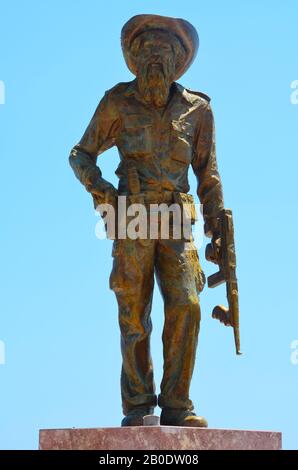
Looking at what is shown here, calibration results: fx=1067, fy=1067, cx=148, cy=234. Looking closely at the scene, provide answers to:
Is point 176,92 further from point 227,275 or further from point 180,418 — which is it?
point 180,418

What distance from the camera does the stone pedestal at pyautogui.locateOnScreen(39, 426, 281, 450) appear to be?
7.84 m

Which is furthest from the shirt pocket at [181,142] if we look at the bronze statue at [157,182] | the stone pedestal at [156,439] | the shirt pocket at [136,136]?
the stone pedestal at [156,439]

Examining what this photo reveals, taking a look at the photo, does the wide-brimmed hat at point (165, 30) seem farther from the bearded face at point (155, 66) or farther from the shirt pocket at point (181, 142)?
the shirt pocket at point (181, 142)

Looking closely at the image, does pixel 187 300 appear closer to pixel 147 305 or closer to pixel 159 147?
pixel 147 305

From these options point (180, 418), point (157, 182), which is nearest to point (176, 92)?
point (157, 182)

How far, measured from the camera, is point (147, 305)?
8.86 m

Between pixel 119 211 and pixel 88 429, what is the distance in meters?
1.87

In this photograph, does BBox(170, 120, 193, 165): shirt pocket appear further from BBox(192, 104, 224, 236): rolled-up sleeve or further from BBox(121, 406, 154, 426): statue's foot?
BBox(121, 406, 154, 426): statue's foot

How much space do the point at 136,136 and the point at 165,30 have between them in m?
0.98

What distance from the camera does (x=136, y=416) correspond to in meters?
8.47

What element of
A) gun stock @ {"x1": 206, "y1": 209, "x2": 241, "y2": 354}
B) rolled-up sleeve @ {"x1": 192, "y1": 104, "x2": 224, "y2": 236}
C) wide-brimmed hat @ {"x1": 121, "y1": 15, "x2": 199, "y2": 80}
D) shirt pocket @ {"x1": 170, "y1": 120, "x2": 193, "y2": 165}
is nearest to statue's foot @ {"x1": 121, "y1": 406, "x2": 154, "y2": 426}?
gun stock @ {"x1": 206, "y1": 209, "x2": 241, "y2": 354}

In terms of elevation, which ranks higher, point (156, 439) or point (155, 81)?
point (155, 81)
